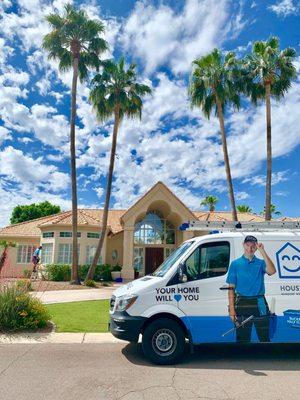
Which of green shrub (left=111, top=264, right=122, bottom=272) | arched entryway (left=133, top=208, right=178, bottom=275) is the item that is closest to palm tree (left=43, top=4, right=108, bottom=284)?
green shrub (left=111, top=264, right=122, bottom=272)

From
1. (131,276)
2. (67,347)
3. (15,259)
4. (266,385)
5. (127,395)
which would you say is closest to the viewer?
(127,395)

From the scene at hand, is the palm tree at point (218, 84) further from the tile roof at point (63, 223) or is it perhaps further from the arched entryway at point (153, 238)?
the tile roof at point (63, 223)

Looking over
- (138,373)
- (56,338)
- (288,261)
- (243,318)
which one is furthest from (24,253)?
(288,261)

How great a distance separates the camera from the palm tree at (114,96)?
78.3 feet

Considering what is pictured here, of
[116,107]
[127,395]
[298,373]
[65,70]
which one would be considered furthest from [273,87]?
[127,395]

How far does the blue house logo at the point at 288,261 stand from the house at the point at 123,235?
63.7 ft

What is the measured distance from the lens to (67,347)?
7.76 meters

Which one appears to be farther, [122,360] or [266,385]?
[122,360]

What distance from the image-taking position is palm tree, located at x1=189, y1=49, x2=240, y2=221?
941 inches

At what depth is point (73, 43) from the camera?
23.2m

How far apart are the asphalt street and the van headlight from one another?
961 mm

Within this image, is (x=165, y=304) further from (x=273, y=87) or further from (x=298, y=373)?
(x=273, y=87)

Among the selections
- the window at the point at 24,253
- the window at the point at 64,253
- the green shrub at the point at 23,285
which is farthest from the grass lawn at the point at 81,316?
the window at the point at 24,253

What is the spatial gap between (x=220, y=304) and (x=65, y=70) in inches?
835
